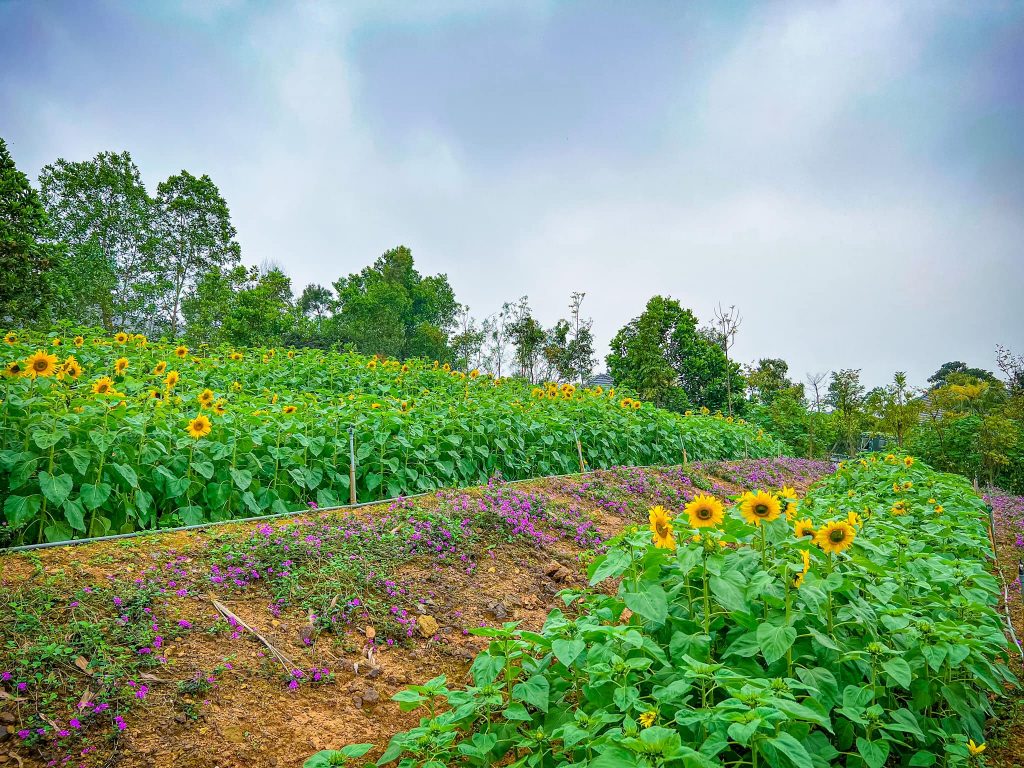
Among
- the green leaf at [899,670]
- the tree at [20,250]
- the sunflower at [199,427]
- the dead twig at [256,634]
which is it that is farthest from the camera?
the tree at [20,250]

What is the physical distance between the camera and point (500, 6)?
34.8 ft

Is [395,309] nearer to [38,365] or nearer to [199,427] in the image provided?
[199,427]

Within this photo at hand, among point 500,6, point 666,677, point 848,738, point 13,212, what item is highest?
point 500,6

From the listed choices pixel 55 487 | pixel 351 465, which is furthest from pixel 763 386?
pixel 55 487

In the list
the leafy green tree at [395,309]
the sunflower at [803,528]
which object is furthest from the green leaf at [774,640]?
the leafy green tree at [395,309]

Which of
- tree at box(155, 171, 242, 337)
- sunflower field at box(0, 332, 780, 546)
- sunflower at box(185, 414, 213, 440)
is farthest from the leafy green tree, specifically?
sunflower at box(185, 414, 213, 440)

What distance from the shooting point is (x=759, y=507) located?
5.97 feet

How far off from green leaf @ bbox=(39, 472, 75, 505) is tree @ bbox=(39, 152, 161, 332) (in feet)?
89.0

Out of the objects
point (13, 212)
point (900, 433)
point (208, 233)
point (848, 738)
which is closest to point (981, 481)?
point (900, 433)

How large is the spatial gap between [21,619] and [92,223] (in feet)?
109

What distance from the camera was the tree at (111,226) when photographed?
25.9 metres

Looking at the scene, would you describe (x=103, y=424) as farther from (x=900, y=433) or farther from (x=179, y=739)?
(x=900, y=433)

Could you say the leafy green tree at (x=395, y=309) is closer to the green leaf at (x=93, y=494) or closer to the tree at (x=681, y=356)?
the tree at (x=681, y=356)

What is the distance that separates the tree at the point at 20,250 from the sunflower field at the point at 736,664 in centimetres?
1528
